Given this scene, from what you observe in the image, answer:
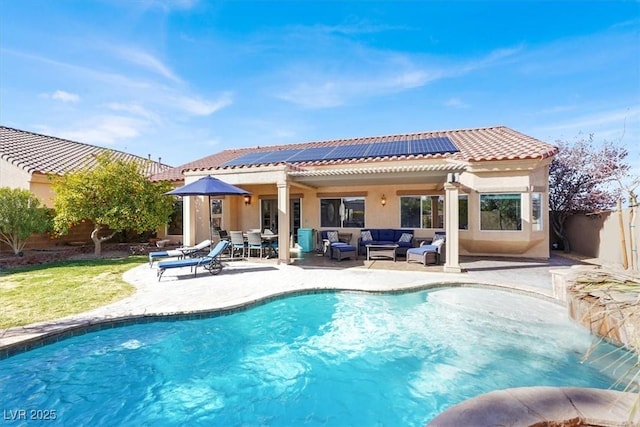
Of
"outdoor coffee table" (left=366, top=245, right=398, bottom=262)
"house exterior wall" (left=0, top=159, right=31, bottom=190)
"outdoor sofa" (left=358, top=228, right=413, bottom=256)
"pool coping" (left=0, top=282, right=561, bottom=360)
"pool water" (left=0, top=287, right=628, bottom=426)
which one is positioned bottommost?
"pool water" (left=0, top=287, right=628, bottom=426)

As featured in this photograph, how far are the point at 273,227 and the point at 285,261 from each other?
231 inches

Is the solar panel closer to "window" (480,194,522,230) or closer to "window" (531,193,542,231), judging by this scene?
"window" (480,194,522,230)

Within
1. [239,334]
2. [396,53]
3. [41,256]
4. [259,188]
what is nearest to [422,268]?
[239,334]

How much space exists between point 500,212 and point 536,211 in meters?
1.62

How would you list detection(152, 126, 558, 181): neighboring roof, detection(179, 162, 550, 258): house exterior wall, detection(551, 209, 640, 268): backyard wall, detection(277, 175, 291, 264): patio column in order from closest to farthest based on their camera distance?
detection(551, 209, 640, 268): backyard wall < detection(277, 175, 291, 264): patio column < detection(152, 126, 558, 181): neighboring roof < detection(179, 162, 550, 258): house exterior wall

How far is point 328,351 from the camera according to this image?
589 cm

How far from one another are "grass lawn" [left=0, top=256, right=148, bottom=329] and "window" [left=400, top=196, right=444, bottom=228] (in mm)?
12851

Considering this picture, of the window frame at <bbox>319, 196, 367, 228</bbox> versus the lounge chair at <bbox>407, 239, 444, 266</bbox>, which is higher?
the window frame at <bbox>319, 196, 367, 228</bbox>

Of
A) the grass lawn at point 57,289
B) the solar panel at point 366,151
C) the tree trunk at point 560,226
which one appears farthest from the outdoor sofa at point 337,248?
the tree trunk at point 560,226

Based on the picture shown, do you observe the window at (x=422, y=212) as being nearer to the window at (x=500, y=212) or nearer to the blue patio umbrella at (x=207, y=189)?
the window at (x=500, y=212)

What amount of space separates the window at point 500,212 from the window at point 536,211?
0.67 m

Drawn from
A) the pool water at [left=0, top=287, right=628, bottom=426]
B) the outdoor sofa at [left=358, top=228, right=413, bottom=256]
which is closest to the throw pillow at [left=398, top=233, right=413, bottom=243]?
the outdoor sofa at [left=358, top=228, right=413, bottom=256]

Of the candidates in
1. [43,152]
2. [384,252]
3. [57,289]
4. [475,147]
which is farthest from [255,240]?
[43,152]

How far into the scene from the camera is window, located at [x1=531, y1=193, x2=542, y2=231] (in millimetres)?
13195
